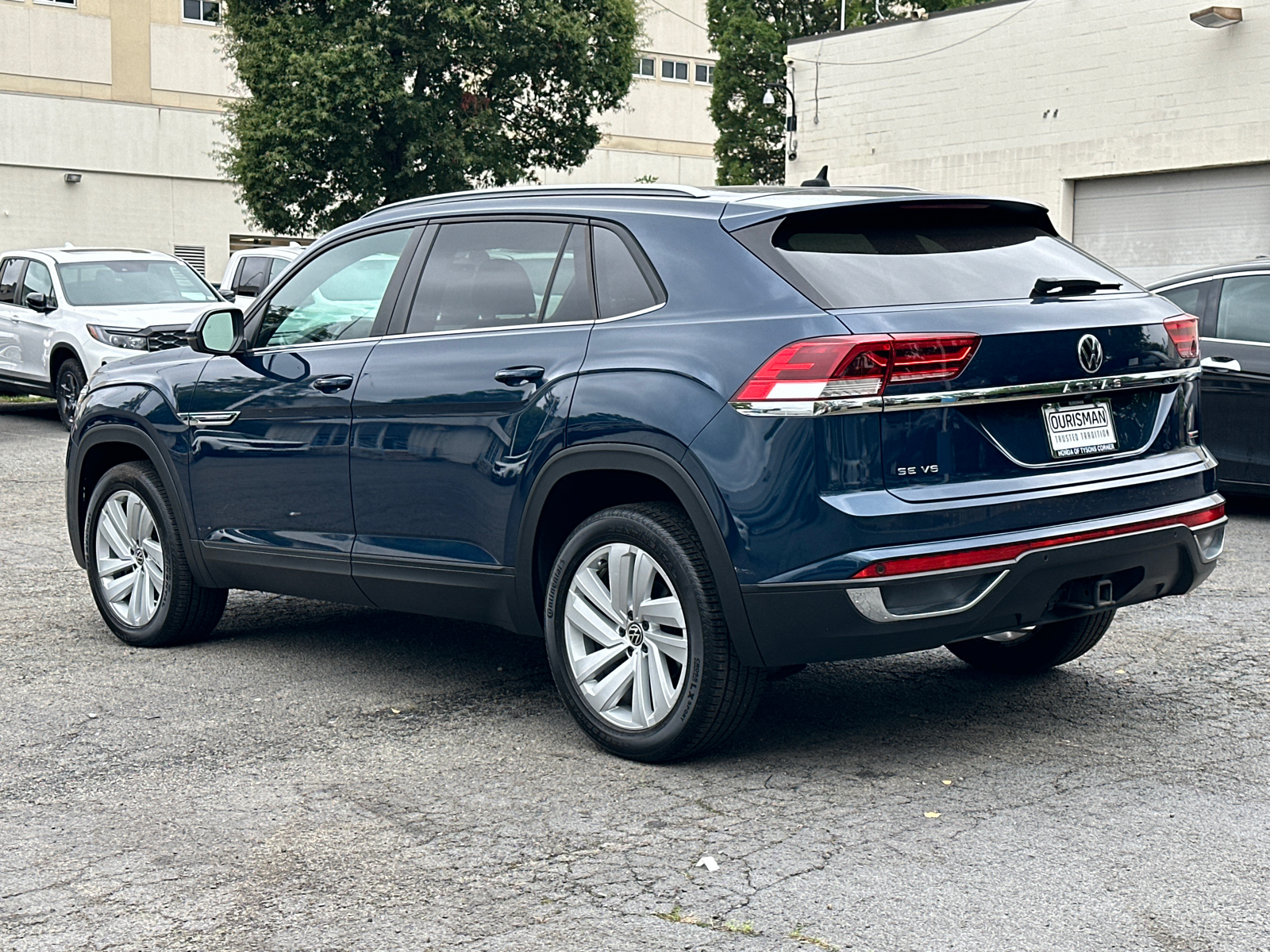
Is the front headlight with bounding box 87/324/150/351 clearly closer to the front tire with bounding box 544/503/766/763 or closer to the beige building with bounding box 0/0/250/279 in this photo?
the front tire with bounding box 544/503/766/763

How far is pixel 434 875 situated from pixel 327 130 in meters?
28.1

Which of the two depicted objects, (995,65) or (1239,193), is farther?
(995,65)

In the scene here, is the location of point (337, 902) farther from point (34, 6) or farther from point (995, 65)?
point (34, 6)

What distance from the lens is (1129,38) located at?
917 inches

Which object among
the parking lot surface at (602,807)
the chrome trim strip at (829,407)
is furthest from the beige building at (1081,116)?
the chrome trim strip at (829,407)

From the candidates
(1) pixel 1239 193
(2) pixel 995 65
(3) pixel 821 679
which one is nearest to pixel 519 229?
(3) pixel 821 679

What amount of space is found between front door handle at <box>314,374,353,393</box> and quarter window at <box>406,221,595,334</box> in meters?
0.31

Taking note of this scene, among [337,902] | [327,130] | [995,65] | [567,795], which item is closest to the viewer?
[337,902]

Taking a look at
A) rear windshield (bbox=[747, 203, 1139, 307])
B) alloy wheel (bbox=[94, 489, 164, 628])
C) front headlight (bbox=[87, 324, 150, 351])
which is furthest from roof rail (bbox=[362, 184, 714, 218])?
front headlight (bbox=[87, 324, 150, 351])

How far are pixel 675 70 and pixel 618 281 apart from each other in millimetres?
53806

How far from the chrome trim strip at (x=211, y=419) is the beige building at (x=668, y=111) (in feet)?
160

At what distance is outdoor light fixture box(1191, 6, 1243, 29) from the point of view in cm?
2123

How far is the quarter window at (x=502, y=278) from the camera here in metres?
5.32

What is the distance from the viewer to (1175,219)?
22.7 m
